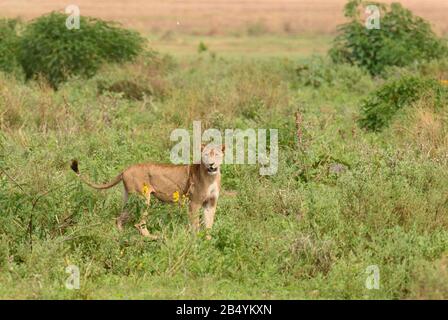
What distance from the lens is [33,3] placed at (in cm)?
5447

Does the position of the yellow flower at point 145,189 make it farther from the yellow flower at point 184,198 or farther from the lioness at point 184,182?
the yellow flower at point 184,198

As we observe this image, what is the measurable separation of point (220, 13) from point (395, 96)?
41.1 metres

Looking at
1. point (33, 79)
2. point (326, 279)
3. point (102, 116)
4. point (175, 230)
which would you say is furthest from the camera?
point (33, 79)

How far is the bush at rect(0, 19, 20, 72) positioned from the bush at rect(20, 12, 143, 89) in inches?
7.5

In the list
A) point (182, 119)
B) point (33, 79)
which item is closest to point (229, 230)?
point (182, 119)

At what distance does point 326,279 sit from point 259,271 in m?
0.59

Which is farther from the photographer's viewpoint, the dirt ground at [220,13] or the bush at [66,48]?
the dirt ground at [220,13]

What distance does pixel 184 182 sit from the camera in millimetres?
10297

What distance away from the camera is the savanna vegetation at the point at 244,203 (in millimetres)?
8500

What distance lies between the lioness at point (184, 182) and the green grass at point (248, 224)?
299 millimetres

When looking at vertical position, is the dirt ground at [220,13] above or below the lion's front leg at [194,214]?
below

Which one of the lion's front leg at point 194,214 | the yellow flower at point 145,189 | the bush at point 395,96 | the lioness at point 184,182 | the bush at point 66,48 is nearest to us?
the lion's front leg at point 194,214

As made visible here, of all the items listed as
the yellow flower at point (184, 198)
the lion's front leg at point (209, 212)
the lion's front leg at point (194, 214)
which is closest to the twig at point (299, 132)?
the lion's front leg at point (209, 212)

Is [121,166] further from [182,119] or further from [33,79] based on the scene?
[33,79]
